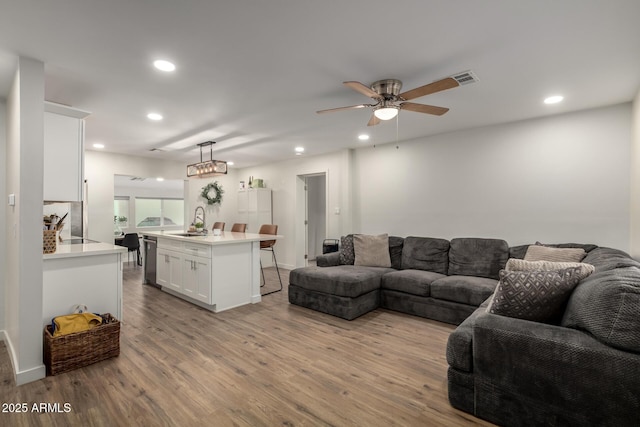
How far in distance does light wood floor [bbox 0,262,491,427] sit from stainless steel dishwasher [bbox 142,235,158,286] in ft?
5.36

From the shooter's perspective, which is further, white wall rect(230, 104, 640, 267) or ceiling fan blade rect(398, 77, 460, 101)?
white wall rect(230, 104, 640, 267)

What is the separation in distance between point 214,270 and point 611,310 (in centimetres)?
357

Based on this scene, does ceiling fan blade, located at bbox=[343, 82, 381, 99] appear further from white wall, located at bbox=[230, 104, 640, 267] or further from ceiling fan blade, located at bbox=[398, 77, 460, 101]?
white wall, located at bbox=[230, 104, 640, 267]

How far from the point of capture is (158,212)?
32.9 feet

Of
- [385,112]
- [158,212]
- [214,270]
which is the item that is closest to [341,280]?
[214,270]

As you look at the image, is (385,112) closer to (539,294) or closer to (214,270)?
(539,294)

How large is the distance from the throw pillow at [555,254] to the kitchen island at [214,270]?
3232mm

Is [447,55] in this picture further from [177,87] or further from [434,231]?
[434,231]

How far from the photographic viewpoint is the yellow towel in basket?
2.46m

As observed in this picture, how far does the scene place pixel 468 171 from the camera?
14.6 ft

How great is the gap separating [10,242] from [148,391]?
1888 mm

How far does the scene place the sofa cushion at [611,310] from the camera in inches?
57.7

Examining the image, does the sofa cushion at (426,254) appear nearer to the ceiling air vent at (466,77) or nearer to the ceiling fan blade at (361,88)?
the ceiling air vent at (466,77)

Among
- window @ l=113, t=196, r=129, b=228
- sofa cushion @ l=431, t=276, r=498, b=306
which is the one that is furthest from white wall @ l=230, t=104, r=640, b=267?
window @ l=113, t=196, r=129, b=228
